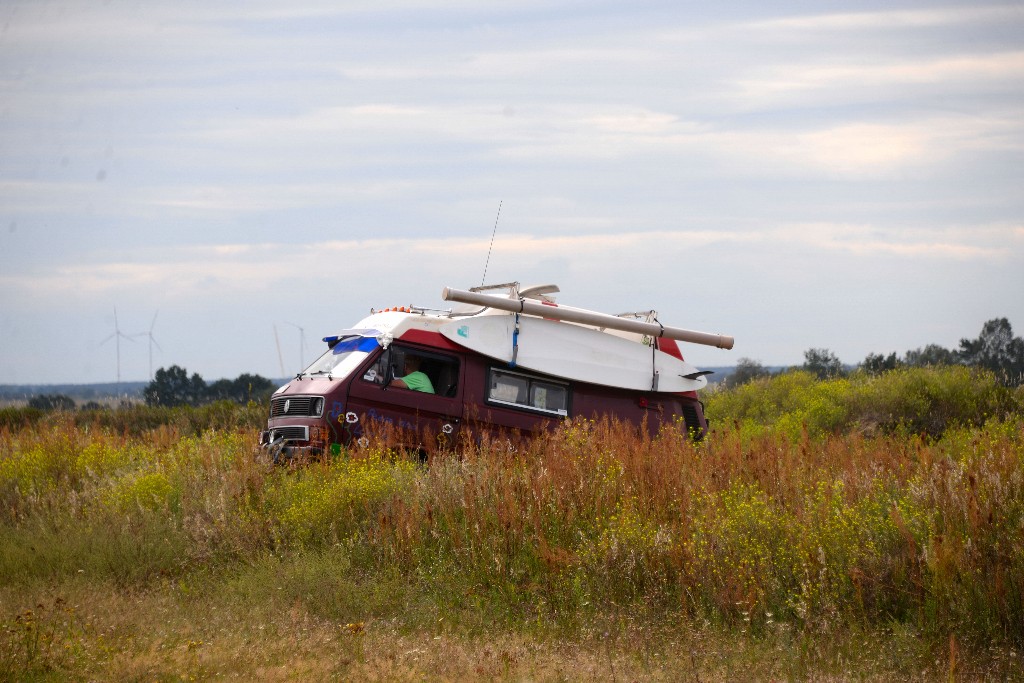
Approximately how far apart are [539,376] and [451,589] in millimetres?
6275

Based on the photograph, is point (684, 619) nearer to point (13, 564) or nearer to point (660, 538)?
point (660, 538)

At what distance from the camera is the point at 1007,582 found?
8.01 metres

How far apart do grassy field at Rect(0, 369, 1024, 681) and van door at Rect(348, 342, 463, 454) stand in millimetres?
1167

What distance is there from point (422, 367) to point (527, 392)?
1.48m

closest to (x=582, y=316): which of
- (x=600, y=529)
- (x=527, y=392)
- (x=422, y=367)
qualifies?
(x=527, y=392)

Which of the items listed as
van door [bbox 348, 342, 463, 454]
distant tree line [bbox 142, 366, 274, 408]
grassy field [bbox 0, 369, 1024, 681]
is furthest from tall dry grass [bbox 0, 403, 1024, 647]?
distant tree line [bbox 142, 366, 274, 408]

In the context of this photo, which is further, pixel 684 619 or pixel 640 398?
pixel 640 398

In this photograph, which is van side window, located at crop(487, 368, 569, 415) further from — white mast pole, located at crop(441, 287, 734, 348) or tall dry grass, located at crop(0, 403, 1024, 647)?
tall dry grass, located at crop(0, 403, 1024, 647)

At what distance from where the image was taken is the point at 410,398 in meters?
14.6

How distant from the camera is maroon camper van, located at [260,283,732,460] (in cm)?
1439

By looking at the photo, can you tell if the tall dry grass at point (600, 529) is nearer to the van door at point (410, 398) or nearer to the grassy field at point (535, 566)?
the grassy field at point (535, 566)

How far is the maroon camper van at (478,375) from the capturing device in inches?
567

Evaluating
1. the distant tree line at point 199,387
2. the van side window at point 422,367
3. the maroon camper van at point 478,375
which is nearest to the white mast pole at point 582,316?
the maroon camper van at point 478,375

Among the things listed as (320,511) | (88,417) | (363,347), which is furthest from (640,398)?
(88,417)
